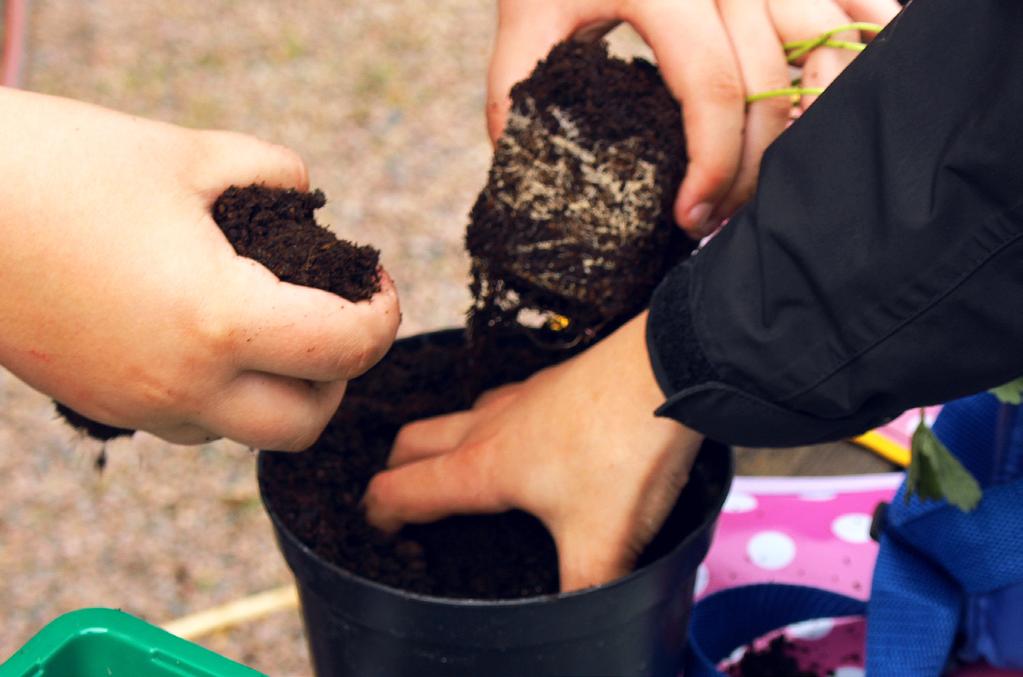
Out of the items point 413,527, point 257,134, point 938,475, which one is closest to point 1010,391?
point 938,475

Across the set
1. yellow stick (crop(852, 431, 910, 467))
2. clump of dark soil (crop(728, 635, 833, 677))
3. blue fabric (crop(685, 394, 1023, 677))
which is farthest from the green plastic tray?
yellow stick (crop(852, 431, 910, 467))

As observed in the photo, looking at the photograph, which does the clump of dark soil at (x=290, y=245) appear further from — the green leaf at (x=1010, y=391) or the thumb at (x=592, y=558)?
the green leaf at (x=1010, y=391)

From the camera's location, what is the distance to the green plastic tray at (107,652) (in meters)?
0.76

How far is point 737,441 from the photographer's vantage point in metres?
0.91

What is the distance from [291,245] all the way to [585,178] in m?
0.33

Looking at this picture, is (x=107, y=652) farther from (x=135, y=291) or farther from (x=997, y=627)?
(x=997, y=627)

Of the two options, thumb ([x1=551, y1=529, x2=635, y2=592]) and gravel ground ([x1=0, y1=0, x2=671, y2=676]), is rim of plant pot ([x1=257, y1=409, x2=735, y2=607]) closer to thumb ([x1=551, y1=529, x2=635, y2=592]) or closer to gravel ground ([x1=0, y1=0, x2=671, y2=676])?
thumb ([x1=551, y1=529, x2=635, y2=592])

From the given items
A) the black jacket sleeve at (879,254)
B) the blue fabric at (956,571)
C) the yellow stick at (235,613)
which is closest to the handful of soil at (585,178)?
the black jacket sleeve at (879,254)

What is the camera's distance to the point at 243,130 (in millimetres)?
2637

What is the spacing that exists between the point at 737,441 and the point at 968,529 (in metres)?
0.31

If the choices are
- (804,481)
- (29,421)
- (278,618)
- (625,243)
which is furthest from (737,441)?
(29,421)

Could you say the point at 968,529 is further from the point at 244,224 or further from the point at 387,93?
the point at 387,93

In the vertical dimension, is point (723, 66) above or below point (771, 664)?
above

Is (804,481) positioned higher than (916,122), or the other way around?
(916,122)
